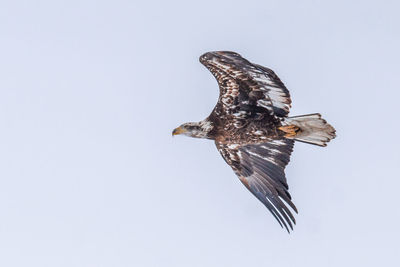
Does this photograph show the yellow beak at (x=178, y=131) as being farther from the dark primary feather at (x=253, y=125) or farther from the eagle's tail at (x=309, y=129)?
the eagle's tail at (x=309, y=129)

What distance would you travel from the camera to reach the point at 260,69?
63.2 ft

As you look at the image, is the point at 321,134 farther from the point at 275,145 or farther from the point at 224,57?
the point at 224,57

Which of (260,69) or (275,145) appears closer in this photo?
(260,69)

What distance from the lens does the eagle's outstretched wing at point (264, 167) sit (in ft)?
67.7

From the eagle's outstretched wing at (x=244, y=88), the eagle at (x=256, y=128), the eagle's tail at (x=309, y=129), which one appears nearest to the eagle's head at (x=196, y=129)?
the eagle at (x=256, y=128)

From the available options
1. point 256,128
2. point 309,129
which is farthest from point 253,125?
point 309,129

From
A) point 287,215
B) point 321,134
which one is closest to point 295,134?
point 321,134

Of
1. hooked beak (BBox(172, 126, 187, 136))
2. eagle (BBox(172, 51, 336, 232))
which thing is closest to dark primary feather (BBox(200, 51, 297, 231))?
eagle (BBox(172, 51, 336, 232))

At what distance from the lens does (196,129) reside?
816 inches

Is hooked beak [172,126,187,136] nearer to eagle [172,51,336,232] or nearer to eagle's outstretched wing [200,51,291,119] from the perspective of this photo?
eagle [172,51,336,232]

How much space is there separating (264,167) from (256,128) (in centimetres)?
122

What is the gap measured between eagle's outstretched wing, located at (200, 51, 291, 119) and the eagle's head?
1.29 ft

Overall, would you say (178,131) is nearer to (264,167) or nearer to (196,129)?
(196,129)

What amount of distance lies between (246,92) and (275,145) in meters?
1.81
